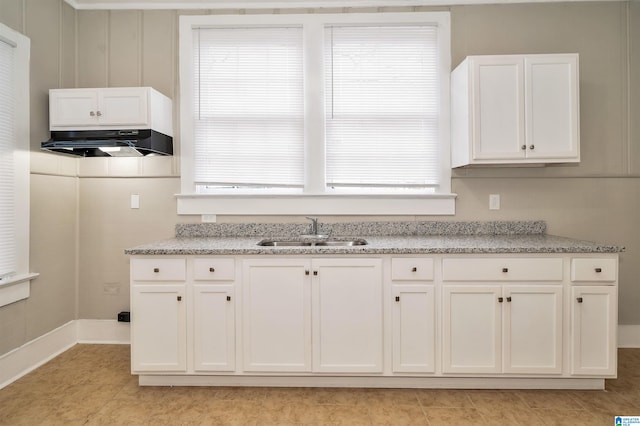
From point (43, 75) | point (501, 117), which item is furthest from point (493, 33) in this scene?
point (43, 75)

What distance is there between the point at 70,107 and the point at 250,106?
50.3 inches

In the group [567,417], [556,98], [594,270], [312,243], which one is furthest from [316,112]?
[567,417]

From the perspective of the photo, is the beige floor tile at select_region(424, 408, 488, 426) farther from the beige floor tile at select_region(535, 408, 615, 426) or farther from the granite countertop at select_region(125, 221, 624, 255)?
the granite countertop at select_region(125, 221, 624, 255)

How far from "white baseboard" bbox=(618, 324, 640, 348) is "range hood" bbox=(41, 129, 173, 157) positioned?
3855 mm

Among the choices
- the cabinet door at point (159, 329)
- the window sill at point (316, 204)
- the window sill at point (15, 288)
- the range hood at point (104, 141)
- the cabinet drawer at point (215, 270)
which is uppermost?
the range hood at point (104, 141)

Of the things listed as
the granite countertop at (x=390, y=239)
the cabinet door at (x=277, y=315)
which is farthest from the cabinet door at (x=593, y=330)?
the cabinet door at (x=277, y=315)

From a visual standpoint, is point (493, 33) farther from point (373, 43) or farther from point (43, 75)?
point (43, 75)

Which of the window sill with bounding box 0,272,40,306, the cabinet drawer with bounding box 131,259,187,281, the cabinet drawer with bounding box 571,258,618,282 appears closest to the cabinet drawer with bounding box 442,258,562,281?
the cabinet drawer with bounding box 571,258,618,282

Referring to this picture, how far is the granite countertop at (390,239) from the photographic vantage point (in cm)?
252

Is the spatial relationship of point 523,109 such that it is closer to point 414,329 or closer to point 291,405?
point 414,329

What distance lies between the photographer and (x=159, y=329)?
2.57 m

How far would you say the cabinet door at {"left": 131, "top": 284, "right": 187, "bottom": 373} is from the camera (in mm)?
2564

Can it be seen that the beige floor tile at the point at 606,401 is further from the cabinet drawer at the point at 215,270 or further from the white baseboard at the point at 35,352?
the white baseboard at the point at 35,352

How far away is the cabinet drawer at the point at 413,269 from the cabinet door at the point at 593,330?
2.88ft
